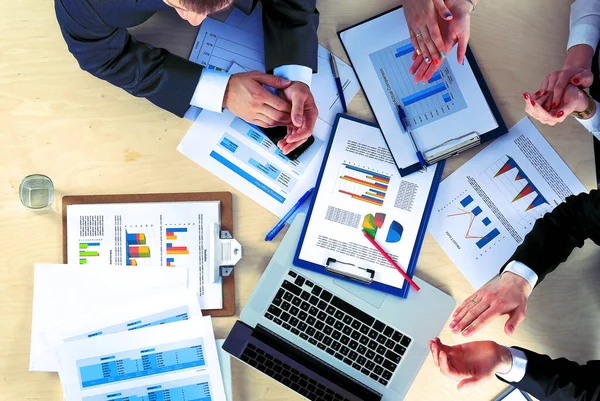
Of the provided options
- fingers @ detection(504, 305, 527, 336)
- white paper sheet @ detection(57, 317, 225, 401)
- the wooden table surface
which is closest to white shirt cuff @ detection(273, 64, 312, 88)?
the wooden table surface

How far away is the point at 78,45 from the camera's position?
1.25 m

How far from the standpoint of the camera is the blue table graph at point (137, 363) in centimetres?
135

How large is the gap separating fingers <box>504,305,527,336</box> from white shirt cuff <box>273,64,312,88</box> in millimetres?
697

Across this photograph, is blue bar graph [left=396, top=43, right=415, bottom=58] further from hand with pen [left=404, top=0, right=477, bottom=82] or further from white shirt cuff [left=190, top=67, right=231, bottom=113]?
white shirt cuff [left=190, top=67, right=231, bottom=113]

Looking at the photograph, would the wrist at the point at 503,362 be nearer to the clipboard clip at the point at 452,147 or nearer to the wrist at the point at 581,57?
the clipboard clip at the point at 452,147

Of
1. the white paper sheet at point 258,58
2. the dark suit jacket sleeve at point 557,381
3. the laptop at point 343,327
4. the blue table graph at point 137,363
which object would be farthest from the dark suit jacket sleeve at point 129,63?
the dark suit jacket sleeve at point 557,381

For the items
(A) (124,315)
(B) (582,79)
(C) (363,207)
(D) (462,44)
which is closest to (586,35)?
(B) (582,79)

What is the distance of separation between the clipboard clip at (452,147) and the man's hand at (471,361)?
0.41 m

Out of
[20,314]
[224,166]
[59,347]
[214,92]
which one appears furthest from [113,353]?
[214,92]

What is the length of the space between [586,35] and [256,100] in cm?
77

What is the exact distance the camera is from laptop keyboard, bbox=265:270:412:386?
1.37 metres

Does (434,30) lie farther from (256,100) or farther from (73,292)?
(73,292)

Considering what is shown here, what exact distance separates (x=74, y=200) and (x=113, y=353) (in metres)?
0.35

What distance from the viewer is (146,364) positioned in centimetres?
135
